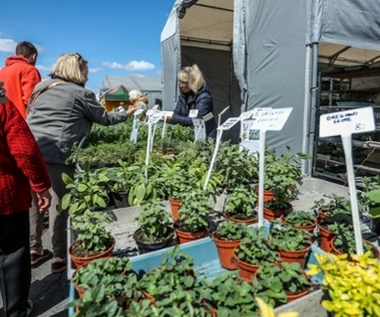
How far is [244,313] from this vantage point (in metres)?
0.97

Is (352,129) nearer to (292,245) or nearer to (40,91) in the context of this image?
(292,245)

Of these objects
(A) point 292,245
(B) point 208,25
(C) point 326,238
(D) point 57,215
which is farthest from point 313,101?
(B) point 208,25

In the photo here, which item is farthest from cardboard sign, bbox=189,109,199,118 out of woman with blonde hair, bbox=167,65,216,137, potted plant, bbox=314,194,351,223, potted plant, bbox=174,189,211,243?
potted plant, bbox=314,194,351,223

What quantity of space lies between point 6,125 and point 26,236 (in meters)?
0.69

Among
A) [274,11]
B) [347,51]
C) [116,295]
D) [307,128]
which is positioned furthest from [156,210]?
[347,51]

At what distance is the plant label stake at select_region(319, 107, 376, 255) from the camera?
1.17 meters

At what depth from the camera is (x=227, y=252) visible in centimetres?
150

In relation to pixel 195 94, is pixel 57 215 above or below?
below

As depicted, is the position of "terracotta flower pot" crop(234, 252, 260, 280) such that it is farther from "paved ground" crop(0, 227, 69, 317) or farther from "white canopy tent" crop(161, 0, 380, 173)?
"white canopy tent" crop(161, 0, 380, 173)

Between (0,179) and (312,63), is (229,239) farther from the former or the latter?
(312,63)

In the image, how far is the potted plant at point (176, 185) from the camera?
203 centimetres

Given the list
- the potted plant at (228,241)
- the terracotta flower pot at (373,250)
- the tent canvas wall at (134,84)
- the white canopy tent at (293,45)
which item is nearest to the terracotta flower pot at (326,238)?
the terracotta flower pot at (373,250)

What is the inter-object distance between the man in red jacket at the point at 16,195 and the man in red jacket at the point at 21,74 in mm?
1771

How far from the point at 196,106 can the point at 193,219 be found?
6.97 feet
